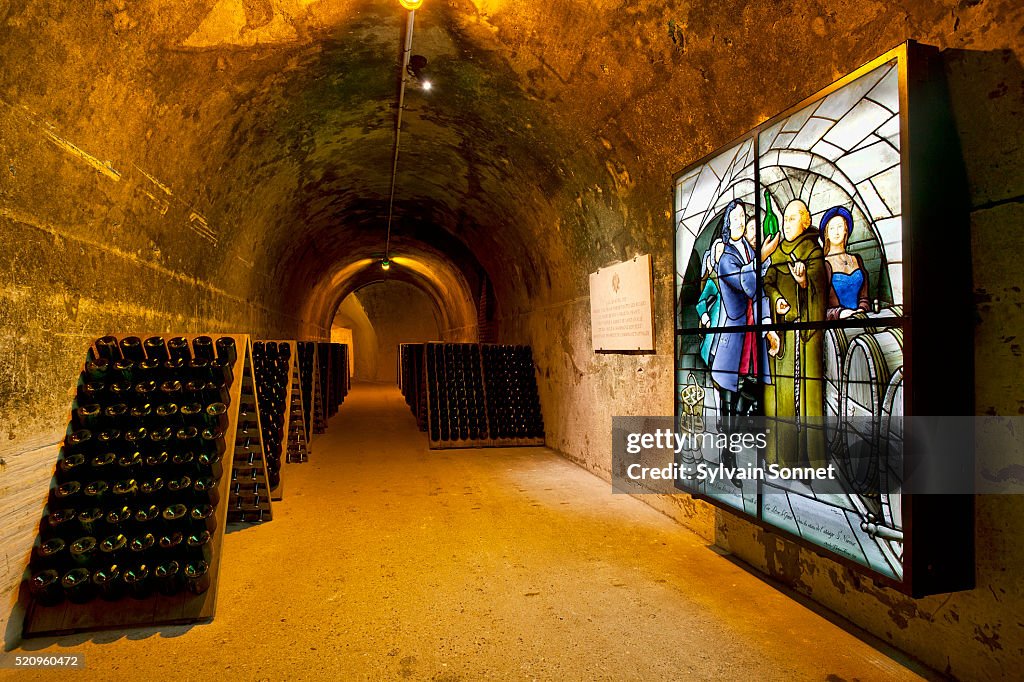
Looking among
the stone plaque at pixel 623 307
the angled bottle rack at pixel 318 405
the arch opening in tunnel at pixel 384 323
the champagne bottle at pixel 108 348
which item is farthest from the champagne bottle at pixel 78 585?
the arch opening in tunnel at pixel 384 323

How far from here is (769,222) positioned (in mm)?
2582

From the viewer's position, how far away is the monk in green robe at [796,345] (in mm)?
2340

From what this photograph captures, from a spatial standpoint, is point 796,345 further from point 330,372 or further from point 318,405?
point 330,372

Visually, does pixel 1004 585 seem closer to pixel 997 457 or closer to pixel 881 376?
pixel 997 457

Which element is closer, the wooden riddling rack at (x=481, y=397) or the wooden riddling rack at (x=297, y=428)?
the wooden riddling rack at (x=297, y=428)

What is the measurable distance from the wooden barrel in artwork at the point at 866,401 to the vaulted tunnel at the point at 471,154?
10.6 inches

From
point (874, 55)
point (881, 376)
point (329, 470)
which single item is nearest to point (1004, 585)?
point (881, 376)

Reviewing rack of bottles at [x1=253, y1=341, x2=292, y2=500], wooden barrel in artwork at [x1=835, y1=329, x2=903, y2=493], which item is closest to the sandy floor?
rack of bottles at [x1=253, y1=341, x2=292, y2=500]

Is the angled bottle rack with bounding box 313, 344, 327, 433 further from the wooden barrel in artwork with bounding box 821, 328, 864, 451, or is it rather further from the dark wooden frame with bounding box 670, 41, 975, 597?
the dark wooden frame with bounding box 670, 41, 975, 597

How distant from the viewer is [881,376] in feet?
6.73

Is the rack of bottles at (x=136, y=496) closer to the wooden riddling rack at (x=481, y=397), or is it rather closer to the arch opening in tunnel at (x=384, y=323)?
the wooden riddling rack at (x=481, y=397)

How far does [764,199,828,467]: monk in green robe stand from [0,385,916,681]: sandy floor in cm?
75

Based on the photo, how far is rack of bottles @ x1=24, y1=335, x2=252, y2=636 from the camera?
2.51 metres

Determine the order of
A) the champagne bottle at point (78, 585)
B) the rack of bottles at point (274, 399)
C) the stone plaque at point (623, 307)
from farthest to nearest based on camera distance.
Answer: the rack of bottles at point (274, 399) < the stone plaque at point (623, 307) < the champagne bottle at point (78, 585)
